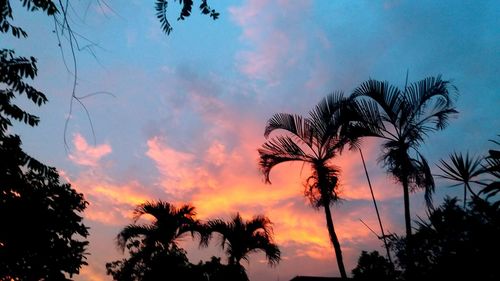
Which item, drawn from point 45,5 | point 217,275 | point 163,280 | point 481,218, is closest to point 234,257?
point 217,275

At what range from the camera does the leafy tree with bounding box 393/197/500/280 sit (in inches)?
217

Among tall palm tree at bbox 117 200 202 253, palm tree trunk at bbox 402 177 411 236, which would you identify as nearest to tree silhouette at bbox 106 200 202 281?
tall palm tree at bbox 117 200 202 253

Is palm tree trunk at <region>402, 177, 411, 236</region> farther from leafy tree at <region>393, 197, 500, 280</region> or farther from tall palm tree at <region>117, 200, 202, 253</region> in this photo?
tall palm tree at <region>117, 200, 202, 253</region>

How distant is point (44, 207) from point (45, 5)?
6.71m

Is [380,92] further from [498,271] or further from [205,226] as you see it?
[205,226]

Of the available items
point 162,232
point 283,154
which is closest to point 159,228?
point 162,232

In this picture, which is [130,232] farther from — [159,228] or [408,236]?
[408,236]

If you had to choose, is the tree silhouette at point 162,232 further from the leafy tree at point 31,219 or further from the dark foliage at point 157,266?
the leafy tree at point 31,219

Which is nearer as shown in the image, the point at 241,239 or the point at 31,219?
the point at 31,219

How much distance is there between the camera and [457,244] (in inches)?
244

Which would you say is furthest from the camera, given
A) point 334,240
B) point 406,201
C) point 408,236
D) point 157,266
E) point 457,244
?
point 157,266

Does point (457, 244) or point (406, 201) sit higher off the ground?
point (406, 201)

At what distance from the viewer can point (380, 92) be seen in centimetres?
979

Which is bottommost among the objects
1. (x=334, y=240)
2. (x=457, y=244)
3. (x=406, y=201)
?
(x=457, y=244)
